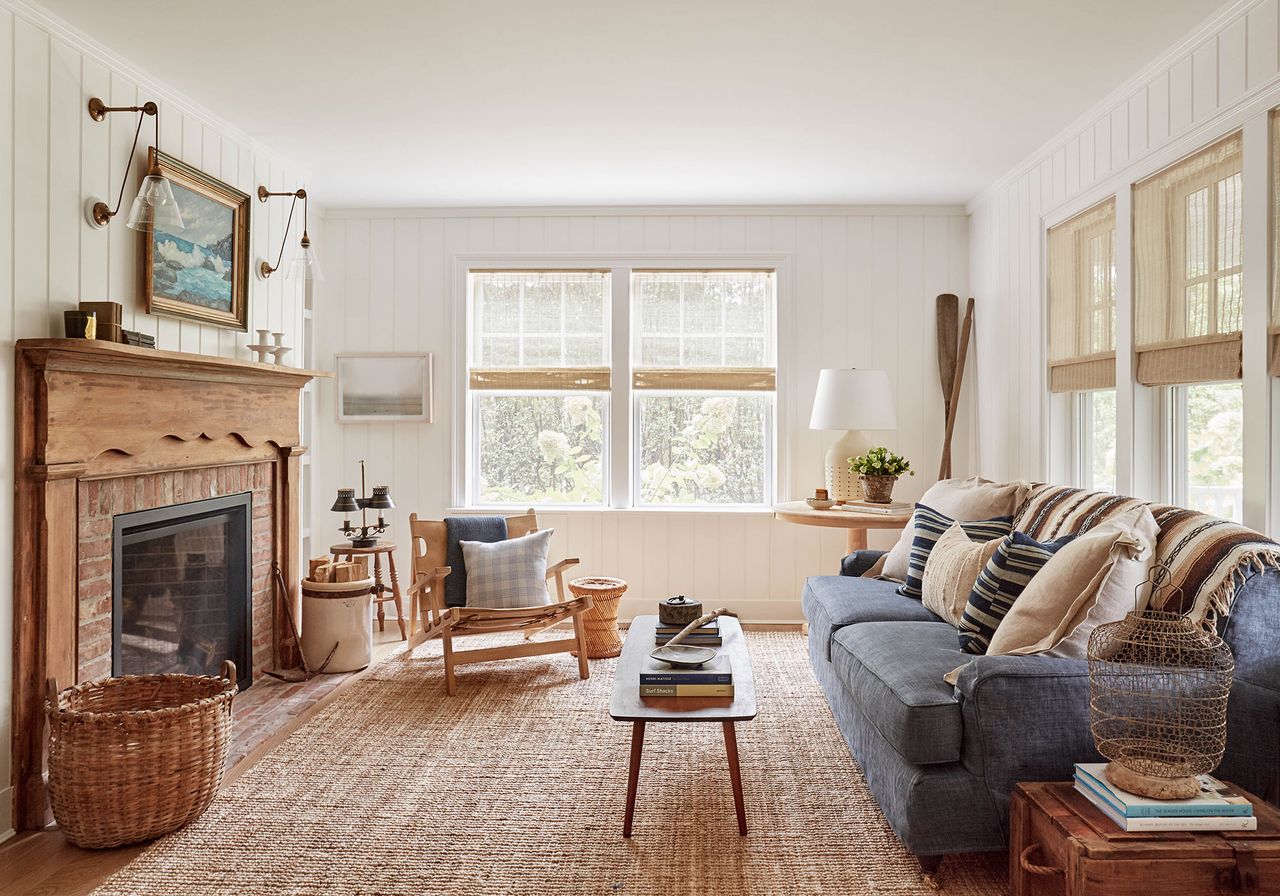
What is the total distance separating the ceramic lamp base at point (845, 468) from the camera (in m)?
5.00

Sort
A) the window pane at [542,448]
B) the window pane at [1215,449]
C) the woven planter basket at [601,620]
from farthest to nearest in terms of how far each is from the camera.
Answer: the window pane at [542,448] < the woven planter basket at [601,620] < the window pane at [1215,449]

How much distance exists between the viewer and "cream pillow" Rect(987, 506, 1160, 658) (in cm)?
242

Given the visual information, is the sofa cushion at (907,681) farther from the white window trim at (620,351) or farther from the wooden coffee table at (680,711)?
the white window trim at (620,351)

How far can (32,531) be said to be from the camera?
9.00ft

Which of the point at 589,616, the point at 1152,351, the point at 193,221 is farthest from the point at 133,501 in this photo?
the point at 1152,351

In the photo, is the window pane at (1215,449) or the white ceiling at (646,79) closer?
the white ceiling at (646,79)

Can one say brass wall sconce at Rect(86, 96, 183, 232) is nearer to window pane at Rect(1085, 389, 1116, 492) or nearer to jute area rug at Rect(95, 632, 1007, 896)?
jute area rug at Rect(95, 632, 1007, 896)

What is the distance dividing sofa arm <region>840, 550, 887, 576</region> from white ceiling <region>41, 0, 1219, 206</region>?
1966 mm

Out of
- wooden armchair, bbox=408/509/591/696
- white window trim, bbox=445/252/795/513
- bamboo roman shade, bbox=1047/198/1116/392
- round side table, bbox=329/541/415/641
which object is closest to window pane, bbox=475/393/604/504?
white window trim, bbox=445/252/795/513

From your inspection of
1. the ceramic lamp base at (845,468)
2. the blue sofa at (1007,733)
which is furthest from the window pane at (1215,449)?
the ceramic lamp base at (845,468)

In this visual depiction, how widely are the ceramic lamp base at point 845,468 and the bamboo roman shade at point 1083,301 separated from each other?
1082 millimetres

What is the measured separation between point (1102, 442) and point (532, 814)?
2930mm

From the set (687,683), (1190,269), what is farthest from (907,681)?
(1190,269)

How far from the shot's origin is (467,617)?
4.04 meters
